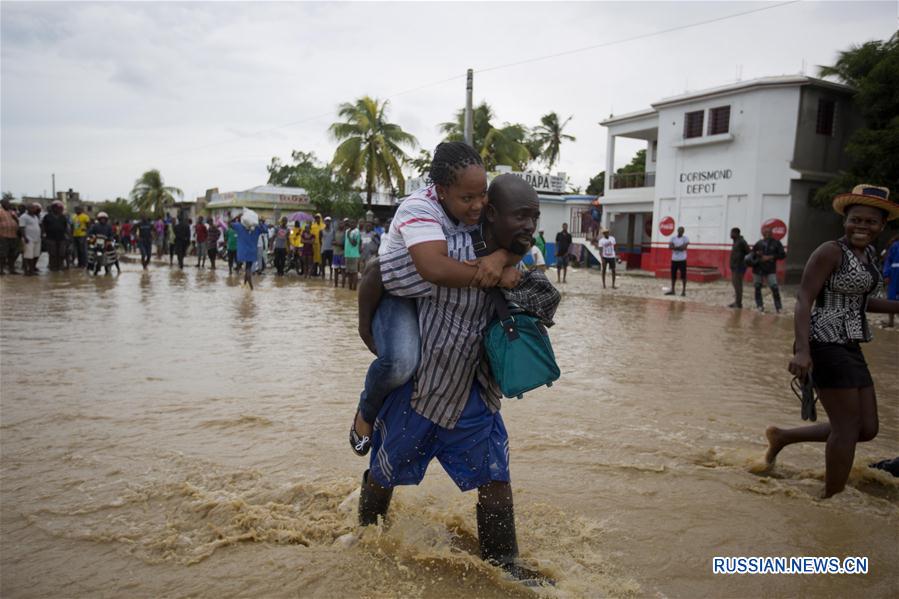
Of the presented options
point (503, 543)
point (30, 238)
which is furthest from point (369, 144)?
point (503, 543)

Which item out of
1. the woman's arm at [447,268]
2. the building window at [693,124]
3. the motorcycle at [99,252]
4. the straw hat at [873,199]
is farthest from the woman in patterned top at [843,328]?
the building window at [693,124]

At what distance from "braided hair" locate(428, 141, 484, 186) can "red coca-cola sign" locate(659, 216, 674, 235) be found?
23417 millimetres

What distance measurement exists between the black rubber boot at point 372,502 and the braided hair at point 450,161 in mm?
1373

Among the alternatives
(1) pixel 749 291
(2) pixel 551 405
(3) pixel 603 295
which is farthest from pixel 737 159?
(2) pixel 551 405

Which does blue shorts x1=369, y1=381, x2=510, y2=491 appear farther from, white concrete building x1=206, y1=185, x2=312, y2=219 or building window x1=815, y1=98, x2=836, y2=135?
white concrete building x1=206, y1=185, x2=312, y2=219

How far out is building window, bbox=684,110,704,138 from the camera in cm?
2334

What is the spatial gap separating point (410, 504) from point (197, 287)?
12943mm

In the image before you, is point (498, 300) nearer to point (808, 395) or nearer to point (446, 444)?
point (446, 444)

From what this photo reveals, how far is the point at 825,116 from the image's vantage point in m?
21.9

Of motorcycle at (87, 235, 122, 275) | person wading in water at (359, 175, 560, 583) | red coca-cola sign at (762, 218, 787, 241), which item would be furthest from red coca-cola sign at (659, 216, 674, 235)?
person wading in water at (359, 175, 560, 583)

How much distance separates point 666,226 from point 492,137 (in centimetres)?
1124

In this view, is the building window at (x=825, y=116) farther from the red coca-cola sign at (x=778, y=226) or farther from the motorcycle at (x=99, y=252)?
the motorcycle at (x=99, y=252)

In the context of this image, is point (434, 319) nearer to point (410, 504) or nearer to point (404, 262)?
point (404, 262)

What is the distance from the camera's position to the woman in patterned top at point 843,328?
3.53m
